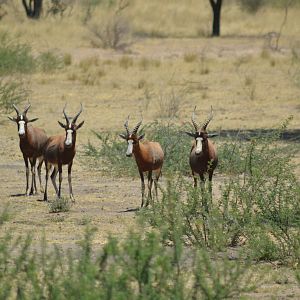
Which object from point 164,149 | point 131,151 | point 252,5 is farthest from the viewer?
point 252,5

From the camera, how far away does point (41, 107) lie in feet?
98.2

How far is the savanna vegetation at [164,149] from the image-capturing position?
836cm

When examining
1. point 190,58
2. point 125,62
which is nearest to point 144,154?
point 125,62

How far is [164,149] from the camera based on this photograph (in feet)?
65.2

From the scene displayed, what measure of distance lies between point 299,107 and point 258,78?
6726 millimetres

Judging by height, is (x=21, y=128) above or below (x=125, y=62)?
below

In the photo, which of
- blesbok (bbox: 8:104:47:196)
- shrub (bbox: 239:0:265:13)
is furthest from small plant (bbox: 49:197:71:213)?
shrub (bbox: 239:0:265:13)

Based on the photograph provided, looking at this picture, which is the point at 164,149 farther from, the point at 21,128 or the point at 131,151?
the point at 131,151

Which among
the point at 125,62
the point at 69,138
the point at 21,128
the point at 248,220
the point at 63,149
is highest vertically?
the point at 125,62

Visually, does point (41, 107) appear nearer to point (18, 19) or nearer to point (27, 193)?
point (27, 193)

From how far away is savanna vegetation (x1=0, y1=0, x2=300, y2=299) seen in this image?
8.36 m

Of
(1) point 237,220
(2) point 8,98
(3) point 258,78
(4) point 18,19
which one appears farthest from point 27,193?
(4) point 18,19

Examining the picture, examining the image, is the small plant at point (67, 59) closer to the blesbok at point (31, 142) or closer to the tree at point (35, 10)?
the tree at point (35, 10)

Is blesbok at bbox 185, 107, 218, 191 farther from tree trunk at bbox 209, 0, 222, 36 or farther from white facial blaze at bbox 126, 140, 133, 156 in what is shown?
tree trunk at bbox 209, 0, 222, 36
